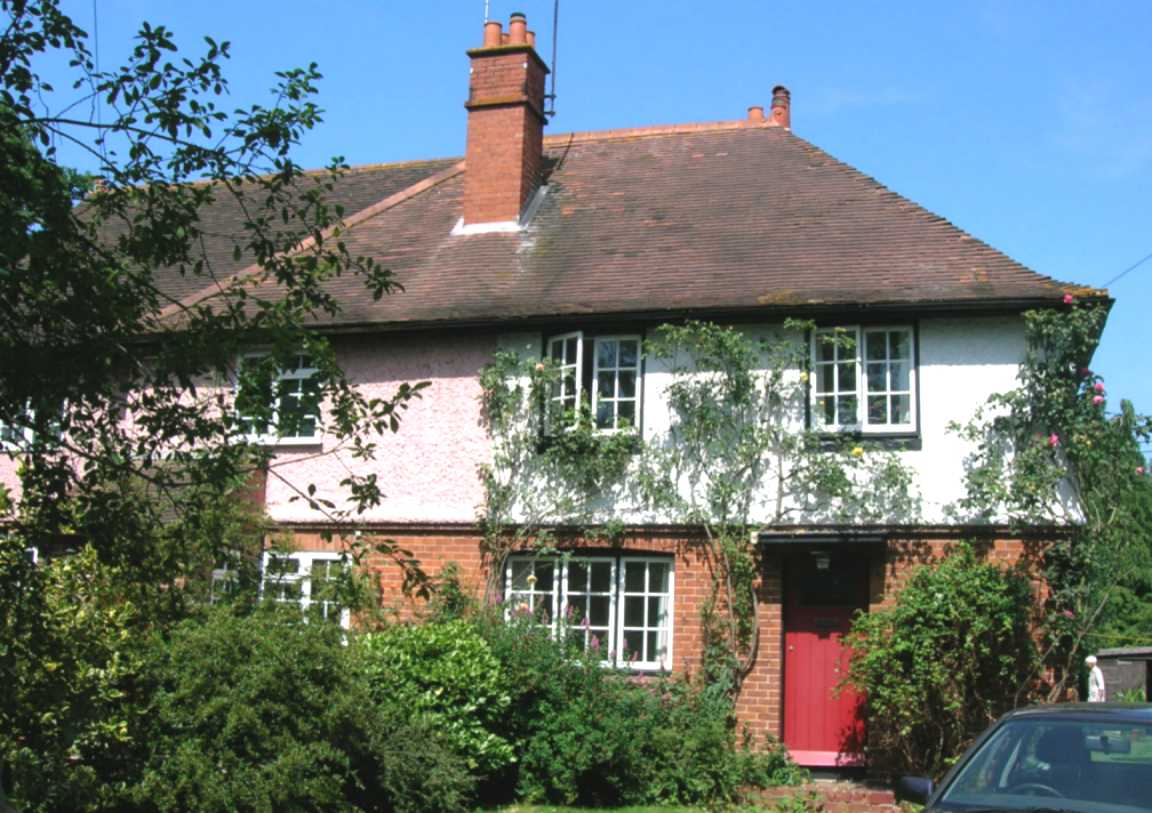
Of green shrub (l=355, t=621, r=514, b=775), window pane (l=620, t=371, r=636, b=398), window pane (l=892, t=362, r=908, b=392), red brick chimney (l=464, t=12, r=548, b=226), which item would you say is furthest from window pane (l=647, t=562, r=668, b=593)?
red brick chimney (l=464, t=12, r=548, b=226)

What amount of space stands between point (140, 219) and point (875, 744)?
9.84m

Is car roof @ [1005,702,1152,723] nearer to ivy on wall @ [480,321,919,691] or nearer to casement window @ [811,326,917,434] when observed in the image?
ivy on wall @ [480,321,919,691]

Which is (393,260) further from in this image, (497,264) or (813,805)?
(813,805)

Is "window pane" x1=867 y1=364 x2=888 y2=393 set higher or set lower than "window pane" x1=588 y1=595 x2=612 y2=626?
higher

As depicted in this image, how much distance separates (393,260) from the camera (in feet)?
58.7

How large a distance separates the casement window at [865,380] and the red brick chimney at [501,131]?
5.30 meters

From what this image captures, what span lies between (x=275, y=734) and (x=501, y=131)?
1003cm

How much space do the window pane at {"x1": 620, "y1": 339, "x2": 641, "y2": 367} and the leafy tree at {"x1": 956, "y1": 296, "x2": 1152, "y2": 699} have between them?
12.8ft

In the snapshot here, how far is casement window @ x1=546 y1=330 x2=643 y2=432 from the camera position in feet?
51.0

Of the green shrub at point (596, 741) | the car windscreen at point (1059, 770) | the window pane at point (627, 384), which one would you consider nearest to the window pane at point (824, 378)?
the window pane at point (627, 384)

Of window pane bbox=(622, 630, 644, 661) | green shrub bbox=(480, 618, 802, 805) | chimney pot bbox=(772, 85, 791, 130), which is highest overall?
chimney pot bbox=(772, 85, 791, 130)

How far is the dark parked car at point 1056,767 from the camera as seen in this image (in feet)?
20.6

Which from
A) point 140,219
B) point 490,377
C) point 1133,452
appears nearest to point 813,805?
point 1133,452

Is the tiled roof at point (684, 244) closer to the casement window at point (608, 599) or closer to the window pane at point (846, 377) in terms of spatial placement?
the window pane at point (846, 377)
